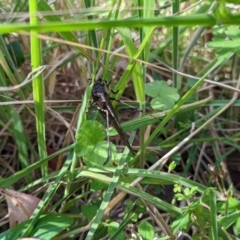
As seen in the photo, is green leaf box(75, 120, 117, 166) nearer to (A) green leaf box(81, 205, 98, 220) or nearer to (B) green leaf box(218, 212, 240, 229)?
(A) green leaf box(81, 205, 98, 220)

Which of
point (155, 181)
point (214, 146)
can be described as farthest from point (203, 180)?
point (155, 181)

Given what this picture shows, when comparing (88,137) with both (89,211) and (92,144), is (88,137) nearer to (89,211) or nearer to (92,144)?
(92,144)

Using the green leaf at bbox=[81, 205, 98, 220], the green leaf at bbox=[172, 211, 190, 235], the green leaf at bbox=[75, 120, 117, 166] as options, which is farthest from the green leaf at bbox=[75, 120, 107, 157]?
the green leaf at bbox=[172, 211, 190, 235]

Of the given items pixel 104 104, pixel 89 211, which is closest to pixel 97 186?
pixel 89 211

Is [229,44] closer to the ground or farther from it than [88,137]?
farther from it

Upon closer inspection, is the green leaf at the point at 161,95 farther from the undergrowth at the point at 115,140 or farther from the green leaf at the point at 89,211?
the green leaf at the point at 89,211

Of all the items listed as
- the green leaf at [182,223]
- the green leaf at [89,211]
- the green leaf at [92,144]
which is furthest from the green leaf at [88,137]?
the green leaf at [182,223]
